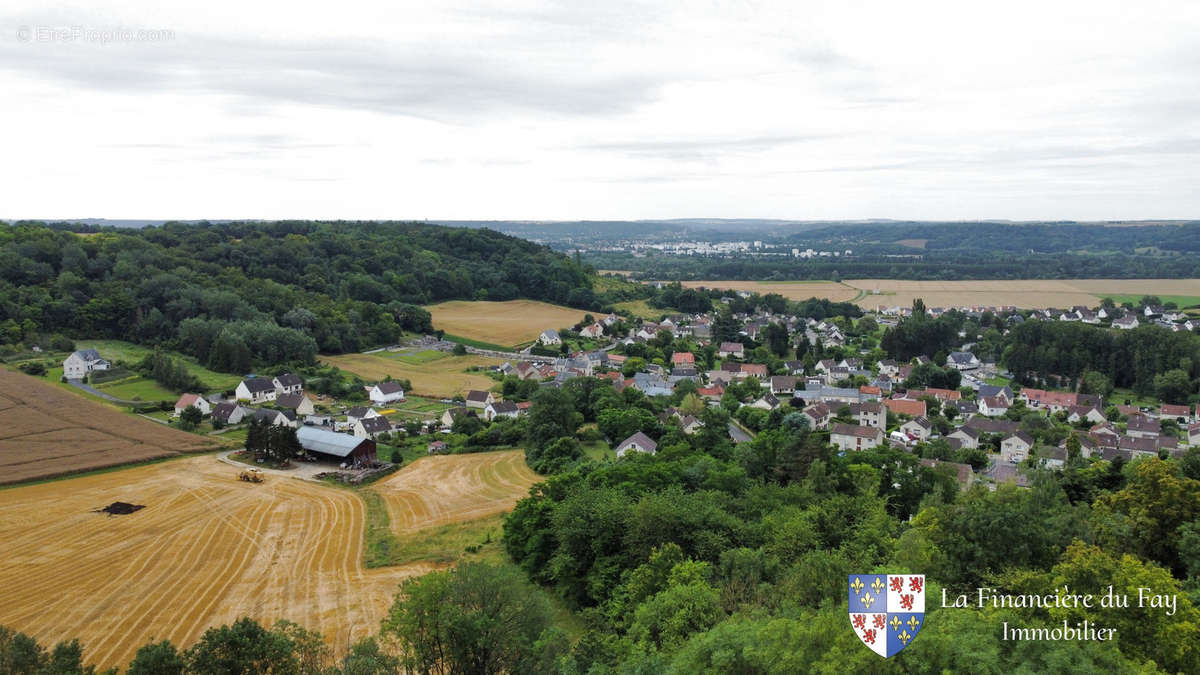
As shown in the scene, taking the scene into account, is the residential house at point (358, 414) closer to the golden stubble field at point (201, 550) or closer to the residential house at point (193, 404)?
the golden stubble field at point (201, 550)

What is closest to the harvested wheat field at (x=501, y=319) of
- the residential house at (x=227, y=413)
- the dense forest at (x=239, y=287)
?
the dense forest at (x=239, y=287)

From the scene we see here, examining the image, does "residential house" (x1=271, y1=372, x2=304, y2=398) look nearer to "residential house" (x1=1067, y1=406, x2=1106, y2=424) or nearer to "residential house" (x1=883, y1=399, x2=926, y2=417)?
"residential house" (x1=883, y1=399, x2=926, y2=417)

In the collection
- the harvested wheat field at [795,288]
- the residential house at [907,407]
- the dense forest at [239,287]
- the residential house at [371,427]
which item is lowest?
the residential house at [371,427]

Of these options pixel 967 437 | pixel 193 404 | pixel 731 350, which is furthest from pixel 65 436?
pixel 731 350

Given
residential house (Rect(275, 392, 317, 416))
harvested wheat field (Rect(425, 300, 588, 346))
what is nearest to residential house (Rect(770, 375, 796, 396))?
harvested wheat field (Rect(425, 300, 588, 346))

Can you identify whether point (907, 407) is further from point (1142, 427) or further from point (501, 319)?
point (501, 319)

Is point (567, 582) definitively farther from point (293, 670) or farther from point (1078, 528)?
point (1078, 528)
